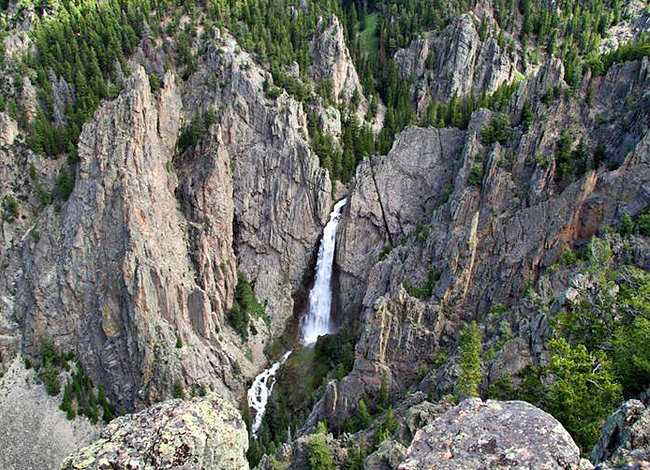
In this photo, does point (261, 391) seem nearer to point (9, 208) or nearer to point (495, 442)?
point (9, 208)

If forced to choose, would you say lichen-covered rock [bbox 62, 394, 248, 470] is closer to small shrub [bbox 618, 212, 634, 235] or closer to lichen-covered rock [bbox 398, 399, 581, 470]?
lichen-covered rock [bbox 398, 399, 581, 470]

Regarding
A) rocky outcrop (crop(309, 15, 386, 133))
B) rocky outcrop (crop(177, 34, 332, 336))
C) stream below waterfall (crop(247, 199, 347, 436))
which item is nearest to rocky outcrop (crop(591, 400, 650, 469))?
stream below waterfall (crop(247, 199, 347, 436))

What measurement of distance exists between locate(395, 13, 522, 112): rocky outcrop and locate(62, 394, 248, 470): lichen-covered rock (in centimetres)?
8479

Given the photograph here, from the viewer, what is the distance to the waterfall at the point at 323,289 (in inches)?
2904

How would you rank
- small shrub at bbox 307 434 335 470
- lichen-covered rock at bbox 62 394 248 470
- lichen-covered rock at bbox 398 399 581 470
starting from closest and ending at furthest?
lichen-covered rock at bbox 398 399 581 470
lichen-covered rock at bbox 62 394 248 470
small shrub at bbox 307 434 335 470

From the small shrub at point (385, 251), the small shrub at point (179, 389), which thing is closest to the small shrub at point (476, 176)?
the small shrub at point (385, 251)

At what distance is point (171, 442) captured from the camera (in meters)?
13.6

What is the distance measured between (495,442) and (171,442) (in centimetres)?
769

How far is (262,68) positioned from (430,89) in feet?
97.3

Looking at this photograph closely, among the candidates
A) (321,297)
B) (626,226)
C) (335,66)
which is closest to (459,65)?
(335,66)

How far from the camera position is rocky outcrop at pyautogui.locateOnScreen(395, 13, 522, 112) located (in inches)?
3607

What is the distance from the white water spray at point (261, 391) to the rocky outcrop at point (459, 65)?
1985 inches

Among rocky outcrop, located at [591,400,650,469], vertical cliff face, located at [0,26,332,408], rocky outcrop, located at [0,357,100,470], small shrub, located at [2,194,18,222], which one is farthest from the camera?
small shrub, located at [2,194,18,222]

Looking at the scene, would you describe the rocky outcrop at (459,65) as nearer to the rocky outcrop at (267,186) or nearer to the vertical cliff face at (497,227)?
the vertical cliff face at (497,227)
